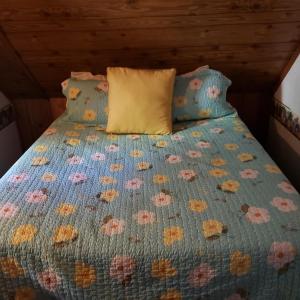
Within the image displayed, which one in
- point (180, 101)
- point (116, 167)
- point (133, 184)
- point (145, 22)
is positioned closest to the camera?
point (133, 184)

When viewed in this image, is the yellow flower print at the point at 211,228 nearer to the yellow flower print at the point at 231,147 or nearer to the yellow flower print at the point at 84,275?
the yellow flower print at the point at 84,275

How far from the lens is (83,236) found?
43.3 inches

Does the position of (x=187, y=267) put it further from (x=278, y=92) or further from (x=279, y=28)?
(x=278, y=92)

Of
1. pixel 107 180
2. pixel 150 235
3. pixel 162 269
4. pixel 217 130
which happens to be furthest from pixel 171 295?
pixel 217 130

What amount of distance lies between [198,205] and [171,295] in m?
0.34

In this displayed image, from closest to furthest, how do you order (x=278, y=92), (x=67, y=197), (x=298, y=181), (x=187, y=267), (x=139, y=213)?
(x=187, y=267) → (x=139, y=213) → (x=67, y=197) → (x=298, y=181) → (x=278, y=92)

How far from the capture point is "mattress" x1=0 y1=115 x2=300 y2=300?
Result: 1.05 metres

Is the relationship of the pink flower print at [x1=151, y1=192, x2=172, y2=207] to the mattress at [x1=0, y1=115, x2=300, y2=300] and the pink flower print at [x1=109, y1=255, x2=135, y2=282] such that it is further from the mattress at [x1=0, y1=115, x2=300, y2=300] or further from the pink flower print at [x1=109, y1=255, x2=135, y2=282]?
the pink flower print at [x1=109, y1=255, x2=135, y2=282]

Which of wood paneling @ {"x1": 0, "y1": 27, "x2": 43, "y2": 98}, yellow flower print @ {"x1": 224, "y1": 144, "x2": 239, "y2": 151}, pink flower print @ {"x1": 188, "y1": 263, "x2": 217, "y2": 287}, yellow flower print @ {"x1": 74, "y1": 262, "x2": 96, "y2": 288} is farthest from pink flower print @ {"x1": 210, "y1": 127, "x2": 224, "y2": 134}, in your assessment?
wood paneling @ {"x1": 0, "y1": 27, "x2": 43, "y2": 98}

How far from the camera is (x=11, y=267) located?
1.09 meters

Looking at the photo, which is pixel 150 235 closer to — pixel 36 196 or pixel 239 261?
pixel 239 261

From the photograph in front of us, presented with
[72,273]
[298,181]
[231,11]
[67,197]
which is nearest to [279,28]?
[231,11]

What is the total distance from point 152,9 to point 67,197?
1186mm

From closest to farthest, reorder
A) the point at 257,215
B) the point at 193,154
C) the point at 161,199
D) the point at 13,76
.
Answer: the point at 257,215 < the point at 161,199 < the point at 193,154 < the point at 13,76
